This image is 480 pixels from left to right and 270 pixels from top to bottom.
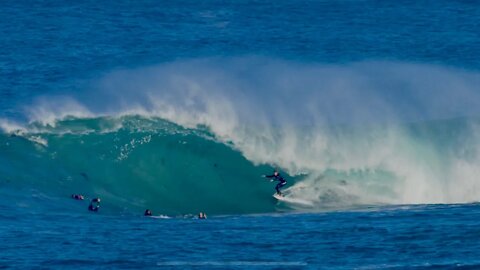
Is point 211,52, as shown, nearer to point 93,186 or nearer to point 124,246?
point 93,186

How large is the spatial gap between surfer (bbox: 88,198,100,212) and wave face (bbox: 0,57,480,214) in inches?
32.9

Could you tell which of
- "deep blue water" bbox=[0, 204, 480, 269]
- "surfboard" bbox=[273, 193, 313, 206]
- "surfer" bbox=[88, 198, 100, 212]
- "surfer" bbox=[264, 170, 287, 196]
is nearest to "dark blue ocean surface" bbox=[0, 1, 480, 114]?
"surfer" bbox=[264, 170, 287, 196]

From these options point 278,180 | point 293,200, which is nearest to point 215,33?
point 278,180

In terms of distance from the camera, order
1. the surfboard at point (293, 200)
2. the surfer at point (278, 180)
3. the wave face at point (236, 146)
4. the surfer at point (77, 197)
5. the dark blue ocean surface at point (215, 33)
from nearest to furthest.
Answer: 1. the surfer at point (77, 197)
2. the surfboard at point (293, 200)
3. the surfer at point (278, 180)
4. the wave face at point (236, 146)
5. the dark blue ocean surface at point (215, 33)

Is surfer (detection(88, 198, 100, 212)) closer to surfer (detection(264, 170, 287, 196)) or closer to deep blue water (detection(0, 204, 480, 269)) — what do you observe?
deep blue water (detection(0, 204, 480, 269))

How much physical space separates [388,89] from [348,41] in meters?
22.5

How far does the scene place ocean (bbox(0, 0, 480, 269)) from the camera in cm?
5238

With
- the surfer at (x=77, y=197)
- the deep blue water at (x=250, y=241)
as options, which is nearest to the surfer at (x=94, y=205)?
the surfer at (x=77, y=197)

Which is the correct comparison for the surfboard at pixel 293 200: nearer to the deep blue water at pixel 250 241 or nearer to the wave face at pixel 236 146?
the wave face at pixel 236 146

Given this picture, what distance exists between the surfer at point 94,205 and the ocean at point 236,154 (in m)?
0.39

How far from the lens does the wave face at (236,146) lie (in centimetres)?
6322

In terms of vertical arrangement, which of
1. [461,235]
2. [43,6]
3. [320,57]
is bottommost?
[461,235]

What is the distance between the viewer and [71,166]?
64.7 m

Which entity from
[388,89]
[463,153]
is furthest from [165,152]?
[388,89]
